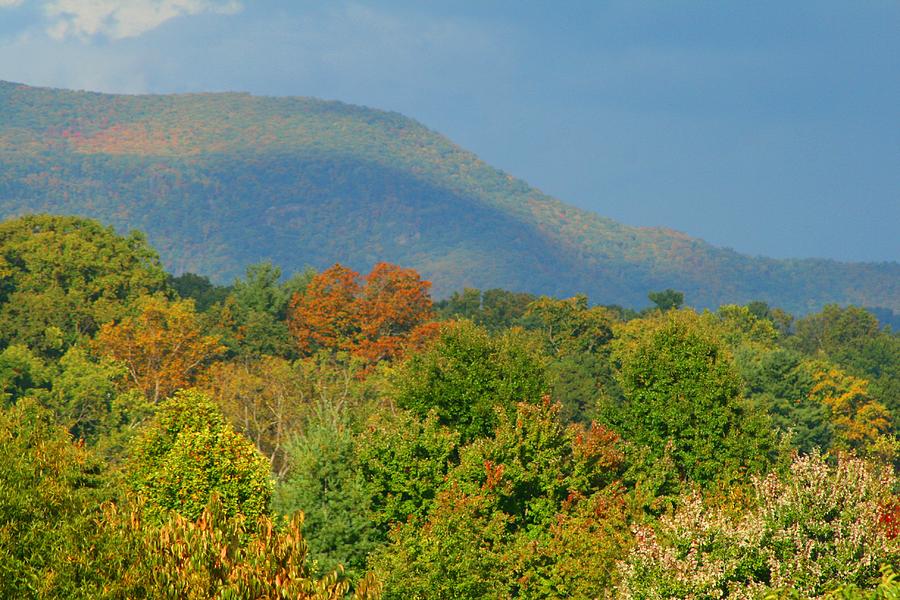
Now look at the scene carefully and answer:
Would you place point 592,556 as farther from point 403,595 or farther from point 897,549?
point 897,549

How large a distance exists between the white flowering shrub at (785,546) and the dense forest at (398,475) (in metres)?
0.06

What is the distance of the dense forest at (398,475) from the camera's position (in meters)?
28.5

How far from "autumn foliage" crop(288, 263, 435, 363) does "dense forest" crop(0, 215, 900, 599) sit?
12.0 metres

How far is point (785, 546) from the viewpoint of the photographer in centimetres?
3444

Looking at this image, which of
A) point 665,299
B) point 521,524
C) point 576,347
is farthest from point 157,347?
point 665,299

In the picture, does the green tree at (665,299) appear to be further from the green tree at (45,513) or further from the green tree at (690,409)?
the green tree at (45,513)

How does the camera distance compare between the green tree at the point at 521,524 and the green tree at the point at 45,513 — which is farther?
the green tree at the point at 521,524

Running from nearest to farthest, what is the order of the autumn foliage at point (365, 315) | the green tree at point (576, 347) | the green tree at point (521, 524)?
the green tree at point (521, 524) < the green tree at point (576, 347) < the autumn foliage at point (365, 315)

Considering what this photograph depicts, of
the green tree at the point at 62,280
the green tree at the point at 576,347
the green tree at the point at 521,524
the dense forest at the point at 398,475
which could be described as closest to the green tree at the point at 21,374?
→ the dense forest at the point at 398,475

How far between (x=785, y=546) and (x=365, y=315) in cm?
8156

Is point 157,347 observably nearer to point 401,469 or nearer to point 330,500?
point 401,469

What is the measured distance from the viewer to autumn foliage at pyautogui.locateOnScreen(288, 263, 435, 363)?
111000mm

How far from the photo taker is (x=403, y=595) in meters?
39.1

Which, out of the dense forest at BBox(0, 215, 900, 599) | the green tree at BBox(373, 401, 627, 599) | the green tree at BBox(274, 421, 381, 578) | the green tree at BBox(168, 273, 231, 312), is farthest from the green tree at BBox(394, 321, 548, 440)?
the green tree at BBox(168, 273, 231, 312)
